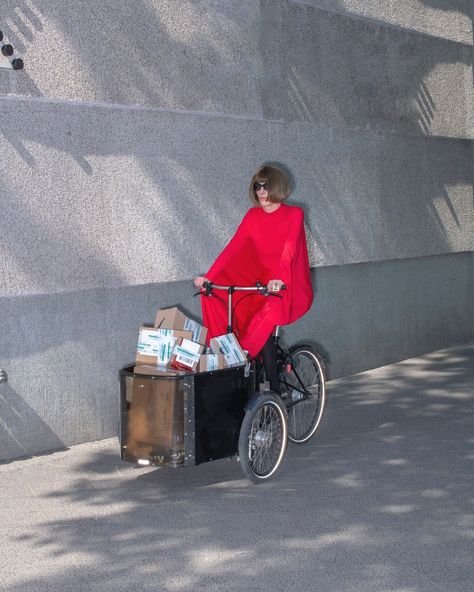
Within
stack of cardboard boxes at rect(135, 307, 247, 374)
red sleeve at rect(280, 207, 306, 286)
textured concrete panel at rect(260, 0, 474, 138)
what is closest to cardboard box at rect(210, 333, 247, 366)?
stack of cardboard boxes at rect(135, 307, 247, 374)

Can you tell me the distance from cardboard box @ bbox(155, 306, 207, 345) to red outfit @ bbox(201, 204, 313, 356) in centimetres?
30

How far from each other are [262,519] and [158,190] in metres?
3.08

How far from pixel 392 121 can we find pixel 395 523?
5.91m

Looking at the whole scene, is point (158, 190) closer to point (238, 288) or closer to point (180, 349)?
point (238, 288)

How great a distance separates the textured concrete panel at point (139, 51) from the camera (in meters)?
6.88

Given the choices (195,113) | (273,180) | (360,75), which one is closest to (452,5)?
(360,75)

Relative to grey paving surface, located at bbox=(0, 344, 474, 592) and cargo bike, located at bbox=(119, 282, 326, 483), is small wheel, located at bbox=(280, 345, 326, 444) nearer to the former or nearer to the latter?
grey paving surface, located at bbox=(0, 344, 474, 592)

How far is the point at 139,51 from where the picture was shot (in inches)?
299

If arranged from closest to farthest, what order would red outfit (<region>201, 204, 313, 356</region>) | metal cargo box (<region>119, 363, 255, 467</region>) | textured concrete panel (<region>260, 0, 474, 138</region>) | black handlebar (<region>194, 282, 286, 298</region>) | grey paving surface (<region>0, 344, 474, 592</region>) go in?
1. grey paving surface (<region>0, 344, 474, 592</region>)
2. metal cargo box (<region>119, 363, 255, 467</region>)
3. black handlebar (<region>194, 282, 286, 298</region>)
4. red outfit (<region>201, 204, 313, 356</region>)
5. textured concrete panel (<region>260, 0, 474, 138</region>)

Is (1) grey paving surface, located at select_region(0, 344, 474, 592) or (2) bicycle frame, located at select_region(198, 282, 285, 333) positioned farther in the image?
(2) bicycle frame, located at select_region(198, 282, 285, 333)

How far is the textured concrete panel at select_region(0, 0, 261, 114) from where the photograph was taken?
271 inches

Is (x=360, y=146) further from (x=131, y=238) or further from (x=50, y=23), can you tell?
(x=50, y=23)

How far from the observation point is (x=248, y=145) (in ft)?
28.3

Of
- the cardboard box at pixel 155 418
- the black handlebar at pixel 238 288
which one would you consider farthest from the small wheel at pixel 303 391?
the cardboard box at pixel 155 418
